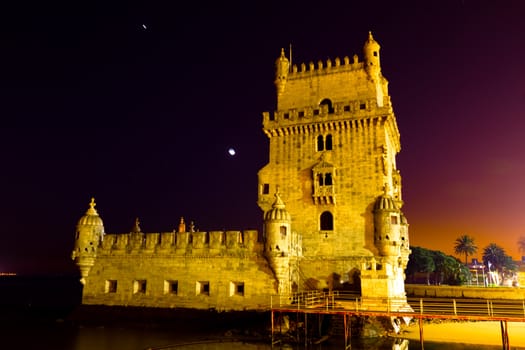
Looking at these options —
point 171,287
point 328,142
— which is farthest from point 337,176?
point 171,287

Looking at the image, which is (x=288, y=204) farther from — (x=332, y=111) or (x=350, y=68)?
(x=350, y=68)

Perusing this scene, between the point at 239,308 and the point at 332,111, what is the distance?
16.8 metres

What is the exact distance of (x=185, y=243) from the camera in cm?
3178

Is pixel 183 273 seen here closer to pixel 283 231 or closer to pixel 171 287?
pixel 171 287

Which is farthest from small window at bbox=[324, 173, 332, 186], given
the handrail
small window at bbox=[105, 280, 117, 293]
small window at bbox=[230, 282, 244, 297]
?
small window at bbox=[105, 280, 117, 293]

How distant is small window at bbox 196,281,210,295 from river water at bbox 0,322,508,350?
304 centimetres

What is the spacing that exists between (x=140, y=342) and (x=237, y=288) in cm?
719

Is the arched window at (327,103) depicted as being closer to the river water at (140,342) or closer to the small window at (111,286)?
the river water at (140,342)

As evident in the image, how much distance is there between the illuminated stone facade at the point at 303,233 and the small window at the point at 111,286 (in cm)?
8

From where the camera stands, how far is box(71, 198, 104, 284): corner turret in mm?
33562

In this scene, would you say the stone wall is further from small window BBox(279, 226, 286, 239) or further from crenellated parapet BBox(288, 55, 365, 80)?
crenellated parapet BBox(288, 55, 365, 80)

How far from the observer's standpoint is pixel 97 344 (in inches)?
1069

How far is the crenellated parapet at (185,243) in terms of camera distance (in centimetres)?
3020

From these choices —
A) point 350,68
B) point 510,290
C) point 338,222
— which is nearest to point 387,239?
point 338,222
